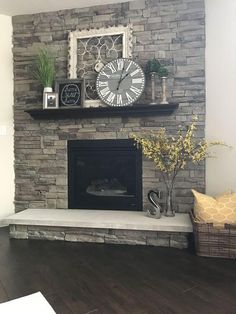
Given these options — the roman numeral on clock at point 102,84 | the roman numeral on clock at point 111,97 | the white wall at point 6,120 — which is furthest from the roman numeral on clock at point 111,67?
the white wall at point 6,120

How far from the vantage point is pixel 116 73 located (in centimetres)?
310

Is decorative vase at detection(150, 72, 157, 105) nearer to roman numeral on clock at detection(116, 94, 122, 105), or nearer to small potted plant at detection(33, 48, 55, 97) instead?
roman numeral on clock at detection(116, 94, 122, 105)

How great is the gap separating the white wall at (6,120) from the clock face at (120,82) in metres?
1.14

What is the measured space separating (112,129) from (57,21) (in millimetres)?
1420

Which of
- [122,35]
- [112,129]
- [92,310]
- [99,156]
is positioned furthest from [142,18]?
[92,310]

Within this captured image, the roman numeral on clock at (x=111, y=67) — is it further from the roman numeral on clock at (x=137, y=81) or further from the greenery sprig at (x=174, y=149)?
the greenery sprig at (x=174, y=149)

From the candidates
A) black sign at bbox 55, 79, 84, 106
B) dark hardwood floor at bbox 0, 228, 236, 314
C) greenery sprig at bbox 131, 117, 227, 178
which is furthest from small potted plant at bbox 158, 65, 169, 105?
dark hardwood floor at bbox 0, 228, 236, 314

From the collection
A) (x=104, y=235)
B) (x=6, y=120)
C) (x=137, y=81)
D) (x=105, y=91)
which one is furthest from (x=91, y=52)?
(x=104, y=235)

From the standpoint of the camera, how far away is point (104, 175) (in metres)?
3.29

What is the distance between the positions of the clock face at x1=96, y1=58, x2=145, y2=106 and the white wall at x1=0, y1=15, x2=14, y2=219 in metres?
1.14

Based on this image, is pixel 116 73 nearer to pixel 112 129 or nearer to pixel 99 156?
pixel 112 129

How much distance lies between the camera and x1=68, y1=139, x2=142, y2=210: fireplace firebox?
317cm

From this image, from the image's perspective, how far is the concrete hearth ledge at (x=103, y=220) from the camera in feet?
8.63

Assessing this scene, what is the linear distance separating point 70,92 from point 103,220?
147cm
